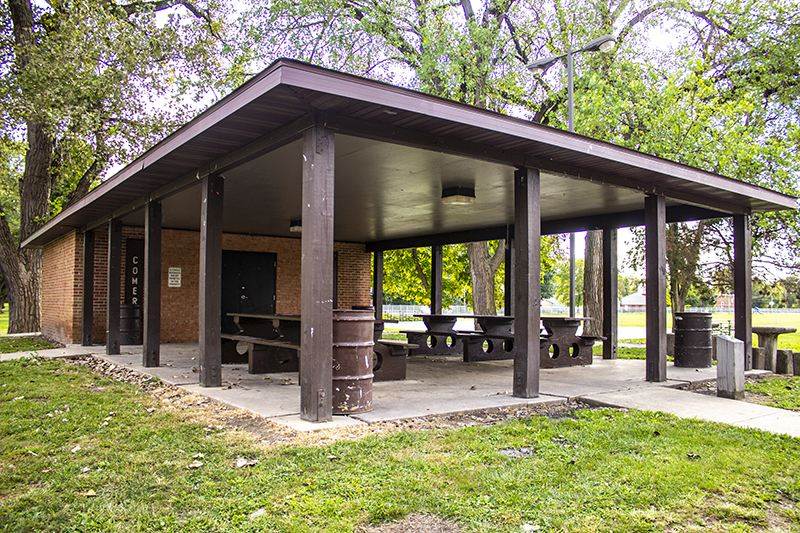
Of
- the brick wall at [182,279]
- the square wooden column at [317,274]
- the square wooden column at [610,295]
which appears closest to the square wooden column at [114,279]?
the brick wall at [182,279]

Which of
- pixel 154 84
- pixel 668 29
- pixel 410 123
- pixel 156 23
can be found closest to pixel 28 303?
pixel 154 84

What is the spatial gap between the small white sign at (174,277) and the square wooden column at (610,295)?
31.9 ft

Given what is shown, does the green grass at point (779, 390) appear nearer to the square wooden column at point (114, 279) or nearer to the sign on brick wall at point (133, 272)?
the square wooden column at point (114, 279)

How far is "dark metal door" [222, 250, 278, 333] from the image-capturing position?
16.0 m

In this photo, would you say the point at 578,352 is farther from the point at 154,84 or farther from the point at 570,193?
the point at 154,84

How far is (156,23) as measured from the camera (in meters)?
20.6

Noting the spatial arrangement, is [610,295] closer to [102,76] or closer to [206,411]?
[206,411]

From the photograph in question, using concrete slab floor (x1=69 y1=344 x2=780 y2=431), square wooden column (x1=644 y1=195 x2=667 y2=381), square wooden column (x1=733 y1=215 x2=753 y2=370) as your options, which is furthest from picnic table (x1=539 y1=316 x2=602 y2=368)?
square wooden column (x1=733 y1=215 x2=753 y2=370)

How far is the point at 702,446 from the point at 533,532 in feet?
8.12

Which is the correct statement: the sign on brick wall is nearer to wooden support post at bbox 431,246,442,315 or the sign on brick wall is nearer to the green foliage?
the green foliage

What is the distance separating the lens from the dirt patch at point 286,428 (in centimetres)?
532

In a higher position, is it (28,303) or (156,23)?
(156,23)

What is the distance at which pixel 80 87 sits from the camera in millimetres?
17031

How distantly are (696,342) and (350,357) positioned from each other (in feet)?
23.9
